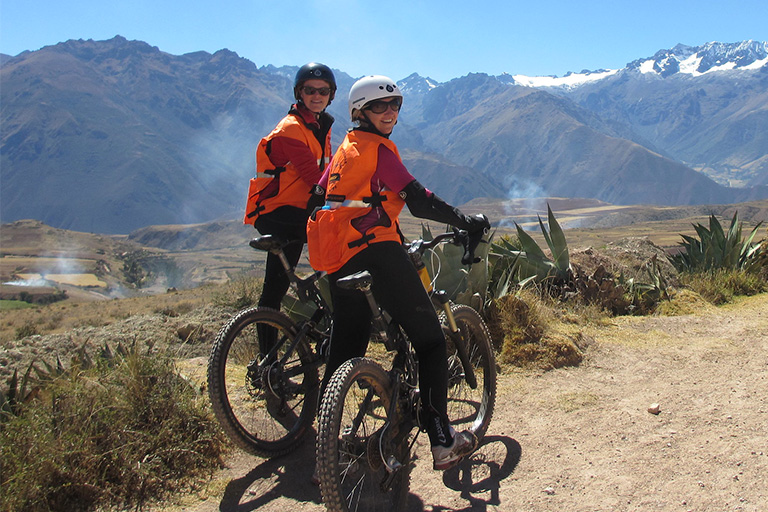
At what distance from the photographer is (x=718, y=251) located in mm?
8531

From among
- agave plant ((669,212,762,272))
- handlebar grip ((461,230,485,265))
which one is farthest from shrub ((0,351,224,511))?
agave plant ((669,212,762,272))

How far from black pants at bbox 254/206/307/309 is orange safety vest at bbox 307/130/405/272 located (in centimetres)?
98

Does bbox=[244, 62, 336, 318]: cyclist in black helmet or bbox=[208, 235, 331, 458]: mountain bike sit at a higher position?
bbox=[244, 62, 336, 318]: cyclist in black helmet

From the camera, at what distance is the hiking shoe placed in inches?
122

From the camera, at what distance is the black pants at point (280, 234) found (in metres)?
4.00

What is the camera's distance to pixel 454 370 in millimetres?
3924

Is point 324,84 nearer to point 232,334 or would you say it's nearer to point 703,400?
point 232,334

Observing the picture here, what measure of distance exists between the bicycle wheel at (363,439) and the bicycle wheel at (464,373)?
87cm

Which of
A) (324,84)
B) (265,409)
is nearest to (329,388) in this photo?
(265,409)

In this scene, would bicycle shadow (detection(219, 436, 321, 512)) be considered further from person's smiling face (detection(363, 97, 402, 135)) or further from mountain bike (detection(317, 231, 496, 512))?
person's smiling face (detection(363, 97, 402, 135))

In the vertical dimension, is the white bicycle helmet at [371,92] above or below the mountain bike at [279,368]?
above

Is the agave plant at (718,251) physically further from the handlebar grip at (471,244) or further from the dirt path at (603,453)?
the handlebar grip at (471,244)

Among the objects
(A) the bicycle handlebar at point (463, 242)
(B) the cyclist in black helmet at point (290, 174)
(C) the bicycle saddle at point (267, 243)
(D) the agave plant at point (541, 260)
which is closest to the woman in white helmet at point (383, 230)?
(A) the bicycle handlebar at point (463, 242)

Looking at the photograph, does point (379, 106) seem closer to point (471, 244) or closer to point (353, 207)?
point (353, 207)
